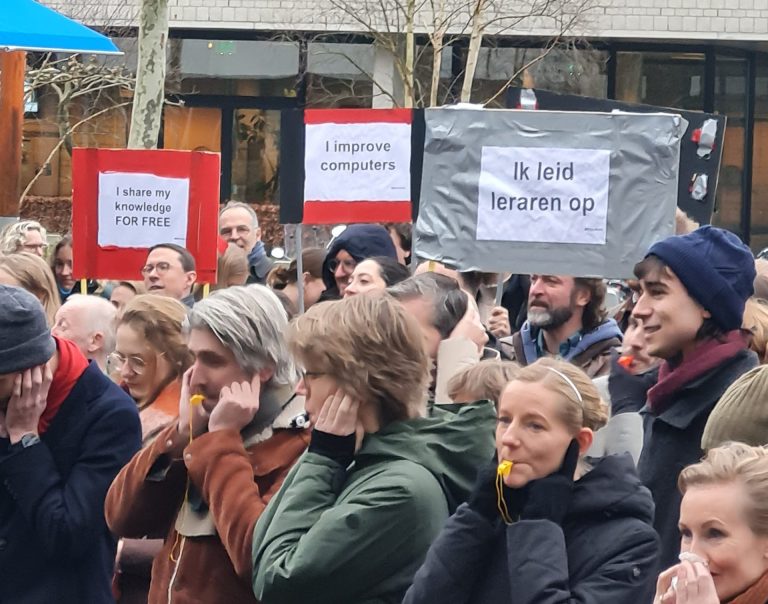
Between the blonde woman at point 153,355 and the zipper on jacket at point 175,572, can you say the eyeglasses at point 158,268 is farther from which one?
the zipper on jacket at point 175,572

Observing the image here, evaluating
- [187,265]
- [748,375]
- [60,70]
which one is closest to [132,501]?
[748,375]

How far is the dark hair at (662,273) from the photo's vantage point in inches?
179

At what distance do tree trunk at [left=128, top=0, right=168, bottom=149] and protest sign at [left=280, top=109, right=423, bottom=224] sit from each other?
7715mm

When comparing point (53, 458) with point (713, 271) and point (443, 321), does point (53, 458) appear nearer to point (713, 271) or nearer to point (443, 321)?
point (443, 321)

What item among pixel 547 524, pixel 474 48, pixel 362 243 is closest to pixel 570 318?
pixel 362 243

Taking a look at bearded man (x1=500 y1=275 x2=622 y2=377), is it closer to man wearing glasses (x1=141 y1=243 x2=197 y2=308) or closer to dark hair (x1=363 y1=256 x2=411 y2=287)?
dark hair (x1=363 y1=256 x2=411 y2=287)

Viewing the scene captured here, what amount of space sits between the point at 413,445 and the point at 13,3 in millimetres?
6005

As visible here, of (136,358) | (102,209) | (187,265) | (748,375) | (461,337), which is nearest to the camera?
(748,375)

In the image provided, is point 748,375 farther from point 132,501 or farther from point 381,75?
point 381,75

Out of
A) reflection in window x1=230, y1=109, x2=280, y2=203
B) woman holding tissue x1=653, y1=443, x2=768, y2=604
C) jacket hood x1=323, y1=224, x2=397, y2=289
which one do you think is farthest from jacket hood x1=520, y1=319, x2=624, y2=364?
reflection in window x1=230, y1=109, x2=280, y2=203

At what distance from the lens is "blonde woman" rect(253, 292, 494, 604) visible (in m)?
3.70

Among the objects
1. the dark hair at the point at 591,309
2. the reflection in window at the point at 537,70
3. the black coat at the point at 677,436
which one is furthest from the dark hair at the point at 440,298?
the reflection in window at the point at 537,70

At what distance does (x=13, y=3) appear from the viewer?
356 inches

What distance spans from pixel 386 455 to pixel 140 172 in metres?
5.07
